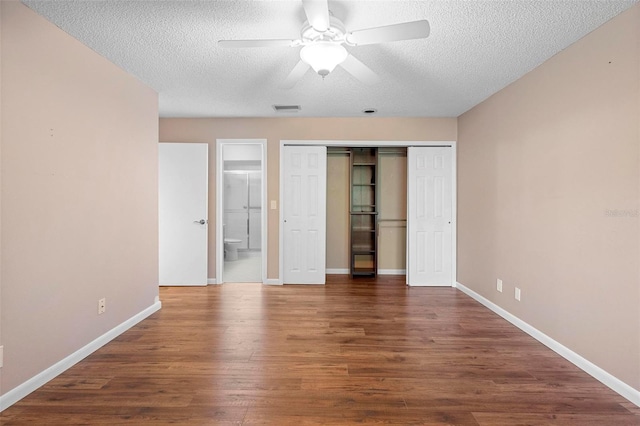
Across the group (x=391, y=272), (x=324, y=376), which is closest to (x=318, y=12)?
(x=324, y=376)

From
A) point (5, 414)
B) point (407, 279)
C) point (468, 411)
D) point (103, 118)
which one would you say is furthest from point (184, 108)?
point (468, 411)

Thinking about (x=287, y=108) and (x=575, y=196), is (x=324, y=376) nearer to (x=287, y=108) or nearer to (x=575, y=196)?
(x=575, y=196)

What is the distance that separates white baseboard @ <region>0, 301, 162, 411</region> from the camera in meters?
1.95

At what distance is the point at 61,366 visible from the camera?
2.32 metres

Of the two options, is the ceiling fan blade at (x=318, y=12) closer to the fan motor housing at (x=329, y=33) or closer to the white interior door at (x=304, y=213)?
the fan motor housing at (x=329, y=33)

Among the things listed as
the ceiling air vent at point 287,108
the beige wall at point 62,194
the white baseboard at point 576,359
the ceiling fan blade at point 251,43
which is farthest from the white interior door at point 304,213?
the ceiling fan blade at point 251,43

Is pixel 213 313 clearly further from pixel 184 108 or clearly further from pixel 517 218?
pixel 517 218

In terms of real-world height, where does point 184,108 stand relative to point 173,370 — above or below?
above

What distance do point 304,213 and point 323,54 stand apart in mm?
2927

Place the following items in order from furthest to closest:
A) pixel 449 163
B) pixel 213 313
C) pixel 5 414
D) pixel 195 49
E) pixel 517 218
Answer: pixel 449 163 < pixel 213 313 < pixel 517 218 < pixel 195 49 < pixel 5 414

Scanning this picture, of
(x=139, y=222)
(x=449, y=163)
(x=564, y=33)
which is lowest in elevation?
(x=139, y=222)

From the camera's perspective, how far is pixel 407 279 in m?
4.95

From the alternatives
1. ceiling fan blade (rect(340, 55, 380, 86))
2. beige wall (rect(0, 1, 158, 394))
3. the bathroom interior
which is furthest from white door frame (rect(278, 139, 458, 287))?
the bathroom interior

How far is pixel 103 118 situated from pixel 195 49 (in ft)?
3.15
